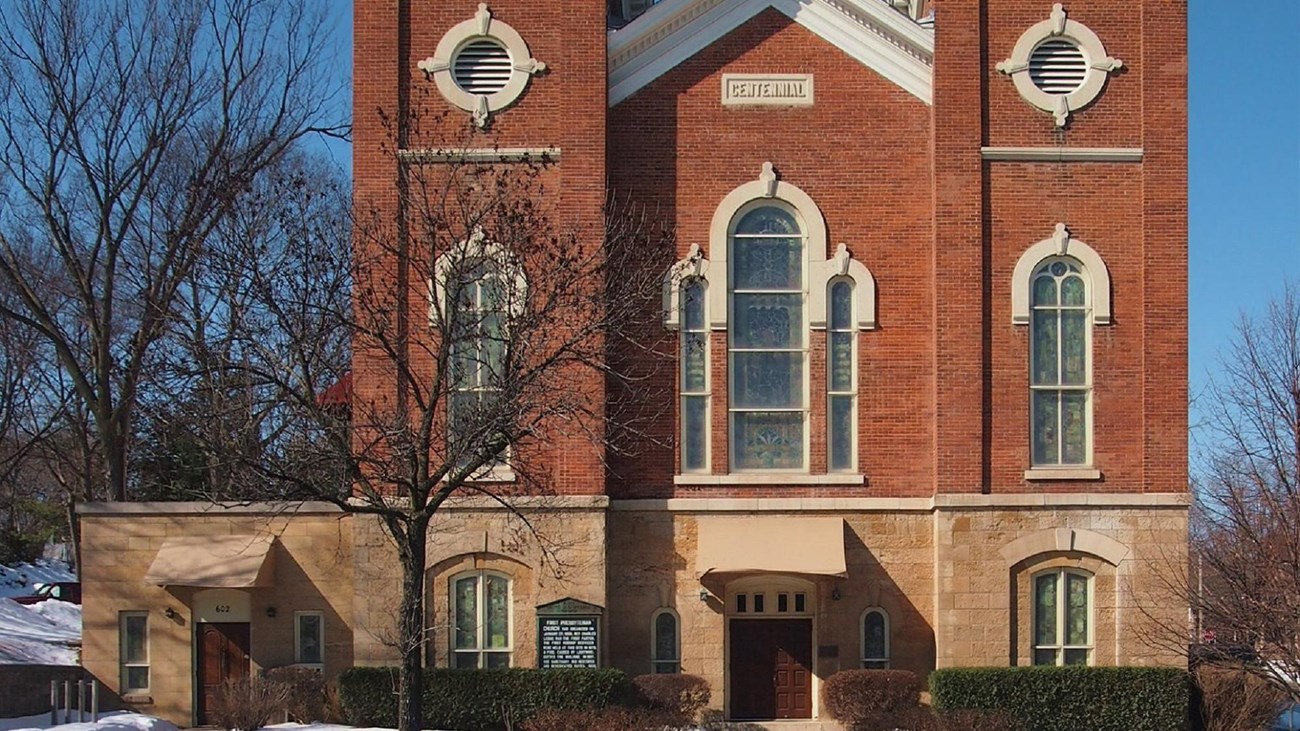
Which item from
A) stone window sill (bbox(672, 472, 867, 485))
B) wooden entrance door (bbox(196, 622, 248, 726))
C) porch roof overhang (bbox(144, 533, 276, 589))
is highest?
stone window sill (bbox(672, 472, 867, 485))

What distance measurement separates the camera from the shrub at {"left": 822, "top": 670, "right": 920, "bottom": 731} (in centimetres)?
2355

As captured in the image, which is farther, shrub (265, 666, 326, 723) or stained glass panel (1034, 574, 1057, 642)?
stained glass panel (1034, 574, 1057, 642)

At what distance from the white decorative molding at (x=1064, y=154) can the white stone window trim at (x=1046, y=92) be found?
0.47 metres

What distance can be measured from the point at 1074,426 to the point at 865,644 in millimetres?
4768

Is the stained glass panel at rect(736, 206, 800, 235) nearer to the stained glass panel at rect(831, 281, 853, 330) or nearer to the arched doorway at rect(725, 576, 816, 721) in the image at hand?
the stained glass panel at rect(831, 281, 853, 330)

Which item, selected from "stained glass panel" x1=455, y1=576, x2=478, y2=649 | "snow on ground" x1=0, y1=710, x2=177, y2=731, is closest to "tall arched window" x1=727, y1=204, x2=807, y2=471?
"stained glass panel" x1=455, y1=576, x2=478, y2=649

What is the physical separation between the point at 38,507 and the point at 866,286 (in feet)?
162

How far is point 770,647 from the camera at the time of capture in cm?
2498

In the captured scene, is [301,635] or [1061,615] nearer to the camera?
[1061,615]

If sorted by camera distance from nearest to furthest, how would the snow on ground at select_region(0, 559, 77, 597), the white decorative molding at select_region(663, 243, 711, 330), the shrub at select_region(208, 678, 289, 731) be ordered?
1. the shrub at select_region(208, 678, 289, 731)
2. the white decorative molding at select_region(663, 243, 711, 330)
3. the snow on ground at select_region(0, 559, 77, 597)

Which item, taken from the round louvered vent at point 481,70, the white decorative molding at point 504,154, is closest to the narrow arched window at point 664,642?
the white decorative molding at point 504,154

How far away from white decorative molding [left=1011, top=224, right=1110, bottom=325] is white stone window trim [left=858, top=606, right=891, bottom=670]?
502 centimetres

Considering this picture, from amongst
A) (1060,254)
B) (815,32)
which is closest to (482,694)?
(1060,254)

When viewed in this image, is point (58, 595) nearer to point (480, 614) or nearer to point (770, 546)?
point (480, 614)
